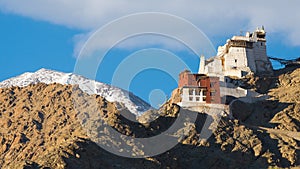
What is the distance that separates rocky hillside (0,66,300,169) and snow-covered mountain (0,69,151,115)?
31.1 feet

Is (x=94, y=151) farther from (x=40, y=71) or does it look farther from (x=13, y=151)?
(x=40, y=71)

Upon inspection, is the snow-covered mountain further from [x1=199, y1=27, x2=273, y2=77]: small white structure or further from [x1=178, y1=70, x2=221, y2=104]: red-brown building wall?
[x1=199, y1=27, x2=273, y2=77]: small white structure

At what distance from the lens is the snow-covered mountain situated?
479 ft

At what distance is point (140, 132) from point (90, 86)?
44.1 meters

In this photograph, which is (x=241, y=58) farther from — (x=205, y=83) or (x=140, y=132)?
(x=140, y=132)

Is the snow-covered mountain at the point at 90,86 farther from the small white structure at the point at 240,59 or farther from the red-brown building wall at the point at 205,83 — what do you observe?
the small white structure at the point at 240,59

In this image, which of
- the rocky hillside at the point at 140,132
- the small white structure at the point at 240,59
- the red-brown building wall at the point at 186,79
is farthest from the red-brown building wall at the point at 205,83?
the small white structure at the point at 240,59

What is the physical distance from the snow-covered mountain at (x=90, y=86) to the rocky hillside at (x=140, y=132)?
31.1 ft

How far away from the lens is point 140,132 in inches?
4146

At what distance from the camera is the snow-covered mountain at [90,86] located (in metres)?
146

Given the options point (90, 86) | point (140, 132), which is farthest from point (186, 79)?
point (90, 86)

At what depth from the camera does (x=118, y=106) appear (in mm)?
118750

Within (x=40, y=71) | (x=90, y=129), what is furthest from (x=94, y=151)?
(x=40, y=71)

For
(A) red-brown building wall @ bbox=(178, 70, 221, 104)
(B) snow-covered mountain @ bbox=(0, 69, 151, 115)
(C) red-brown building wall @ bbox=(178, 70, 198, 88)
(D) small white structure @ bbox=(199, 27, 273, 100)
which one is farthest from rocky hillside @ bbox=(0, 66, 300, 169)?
(B) snow-covered mountain @ bbox=(0, 69, 151, 115)
